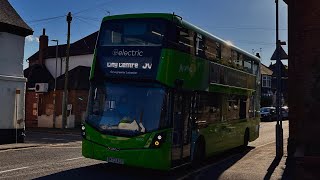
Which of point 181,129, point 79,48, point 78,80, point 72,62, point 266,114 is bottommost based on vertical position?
point 181,129

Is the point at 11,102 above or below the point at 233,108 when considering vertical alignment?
above

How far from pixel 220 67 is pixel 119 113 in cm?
502

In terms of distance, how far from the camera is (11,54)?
2050 cm

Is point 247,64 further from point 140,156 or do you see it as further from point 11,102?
point 11,102

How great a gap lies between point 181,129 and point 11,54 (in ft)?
37.5

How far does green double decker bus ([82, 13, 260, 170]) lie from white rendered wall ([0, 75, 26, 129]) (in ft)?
30.9

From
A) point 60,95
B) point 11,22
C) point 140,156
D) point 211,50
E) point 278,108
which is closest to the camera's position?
point 140,156

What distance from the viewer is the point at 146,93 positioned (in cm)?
1133

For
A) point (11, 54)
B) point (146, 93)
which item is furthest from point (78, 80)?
point (146, 93)

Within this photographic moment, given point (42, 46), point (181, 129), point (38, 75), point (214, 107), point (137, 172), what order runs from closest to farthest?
point (181, 129) → point (137, 172) → point (214, 107) → point (38, 75) → point (42, 46)

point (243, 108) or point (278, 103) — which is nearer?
point (278, 103)

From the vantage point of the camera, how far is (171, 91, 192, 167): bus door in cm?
1170

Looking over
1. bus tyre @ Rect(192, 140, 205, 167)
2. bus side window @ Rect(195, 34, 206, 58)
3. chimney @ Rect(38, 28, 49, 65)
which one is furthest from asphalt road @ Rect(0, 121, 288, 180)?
chimney @ Rect(38, 28, 49, 65)

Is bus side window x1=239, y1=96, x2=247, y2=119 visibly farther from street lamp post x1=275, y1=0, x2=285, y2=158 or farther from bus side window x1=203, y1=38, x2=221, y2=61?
bus side window x1=203, y1=38, x2=221, y2=61
